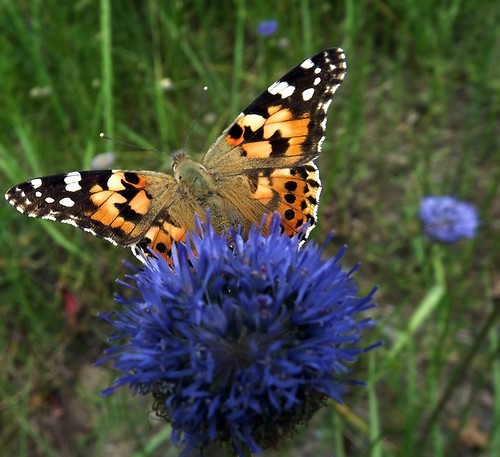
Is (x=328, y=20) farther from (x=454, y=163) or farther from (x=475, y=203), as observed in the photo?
(x=475, y=203)

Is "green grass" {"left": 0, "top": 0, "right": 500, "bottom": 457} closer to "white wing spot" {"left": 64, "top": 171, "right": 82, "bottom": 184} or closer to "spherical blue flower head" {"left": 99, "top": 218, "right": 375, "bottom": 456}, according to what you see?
"white wing spot" {"left": 64, "top": 171, "right": 82, "bottom": 184}

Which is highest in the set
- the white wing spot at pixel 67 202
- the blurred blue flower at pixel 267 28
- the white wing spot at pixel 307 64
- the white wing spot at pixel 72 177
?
the blurred blue flower at pixel 267 28

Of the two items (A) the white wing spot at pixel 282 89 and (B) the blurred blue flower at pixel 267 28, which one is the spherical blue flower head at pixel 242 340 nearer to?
(A) the white wing spot at pixel 282 89

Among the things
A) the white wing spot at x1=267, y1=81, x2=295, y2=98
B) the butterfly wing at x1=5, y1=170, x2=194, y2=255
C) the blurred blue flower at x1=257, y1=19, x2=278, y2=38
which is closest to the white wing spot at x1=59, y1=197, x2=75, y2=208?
the butterfly wing at x1=5, y1=170, x2=194, y2=255

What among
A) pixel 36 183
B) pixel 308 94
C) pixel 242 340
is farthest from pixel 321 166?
pixel 242 340

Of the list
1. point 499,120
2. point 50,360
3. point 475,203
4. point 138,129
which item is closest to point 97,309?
point 50,360

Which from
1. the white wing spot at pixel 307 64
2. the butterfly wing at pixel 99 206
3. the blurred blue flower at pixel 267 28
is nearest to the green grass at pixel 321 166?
the blurred blue flower at pixel 267 28

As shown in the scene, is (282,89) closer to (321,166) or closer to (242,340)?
(242,340)
